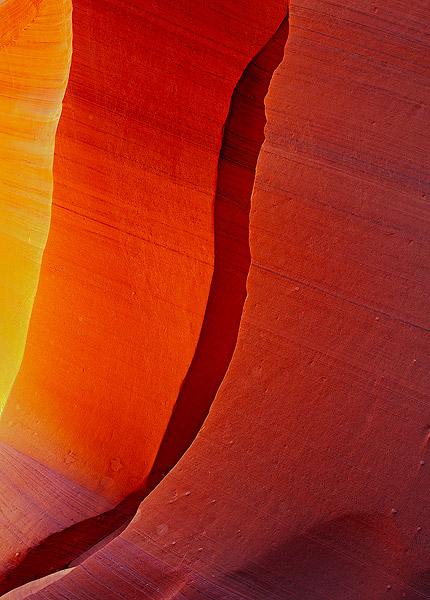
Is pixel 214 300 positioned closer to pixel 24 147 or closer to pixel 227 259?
pixel 227 259

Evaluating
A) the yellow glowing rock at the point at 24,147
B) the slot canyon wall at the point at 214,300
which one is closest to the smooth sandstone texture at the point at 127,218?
the slot canyon wall at the point at 214,300

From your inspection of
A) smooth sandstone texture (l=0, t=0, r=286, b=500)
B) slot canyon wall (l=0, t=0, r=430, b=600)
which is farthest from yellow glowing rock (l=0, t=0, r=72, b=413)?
smooth sandstone texture (l=0, t=0, r=286, b=500)

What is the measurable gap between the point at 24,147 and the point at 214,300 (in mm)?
758

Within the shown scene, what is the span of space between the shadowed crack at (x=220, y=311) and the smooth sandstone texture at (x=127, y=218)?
0.10 ft

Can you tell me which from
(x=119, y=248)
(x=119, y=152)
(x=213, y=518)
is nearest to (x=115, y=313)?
(x=119, y=248)

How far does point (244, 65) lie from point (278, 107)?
0.39m

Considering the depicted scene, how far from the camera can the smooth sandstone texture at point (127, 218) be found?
144 cm

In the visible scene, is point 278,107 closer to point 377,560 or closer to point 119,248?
point 119,248

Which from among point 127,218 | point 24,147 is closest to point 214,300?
point 127,218

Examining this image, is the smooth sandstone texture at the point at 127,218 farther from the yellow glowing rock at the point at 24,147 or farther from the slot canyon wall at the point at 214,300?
the yellow glowing rock at the point at 24,147

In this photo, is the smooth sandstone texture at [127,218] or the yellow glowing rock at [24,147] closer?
the smooth sandstone texture at [127,218]

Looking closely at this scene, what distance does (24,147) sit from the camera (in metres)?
1.68

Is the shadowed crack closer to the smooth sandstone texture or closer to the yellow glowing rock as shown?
the smooth sandstone texture

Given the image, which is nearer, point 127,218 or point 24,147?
point 127,218
